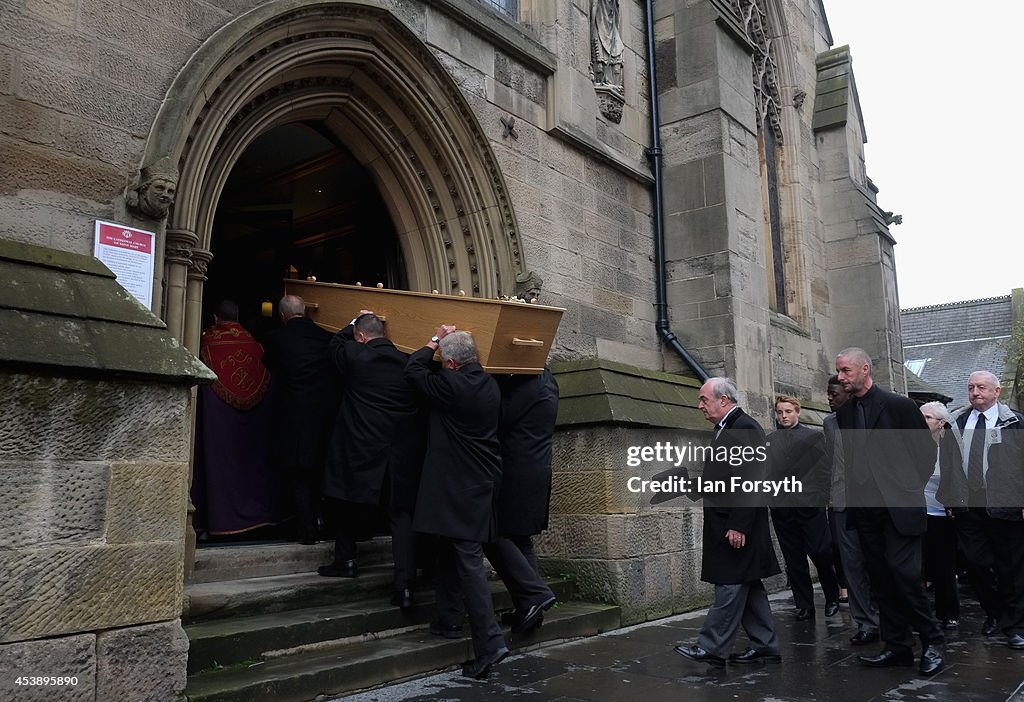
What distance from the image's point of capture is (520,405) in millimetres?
5473

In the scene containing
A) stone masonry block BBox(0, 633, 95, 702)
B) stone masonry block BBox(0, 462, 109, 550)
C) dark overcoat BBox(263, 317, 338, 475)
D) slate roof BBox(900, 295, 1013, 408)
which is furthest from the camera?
slate roof BBox(900, 295, 1013, 408)

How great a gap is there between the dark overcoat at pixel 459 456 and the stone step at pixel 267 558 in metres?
1.33

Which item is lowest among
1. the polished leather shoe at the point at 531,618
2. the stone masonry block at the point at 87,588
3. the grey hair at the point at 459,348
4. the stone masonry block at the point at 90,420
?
the polished leather shoe at the point at 531,618

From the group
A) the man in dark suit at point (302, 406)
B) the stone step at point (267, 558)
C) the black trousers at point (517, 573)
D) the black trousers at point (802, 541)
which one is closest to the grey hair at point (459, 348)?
the black trousers at point (517, 573)

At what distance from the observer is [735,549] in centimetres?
488

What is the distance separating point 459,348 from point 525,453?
888 mm

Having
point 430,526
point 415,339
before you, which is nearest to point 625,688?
point 430,526

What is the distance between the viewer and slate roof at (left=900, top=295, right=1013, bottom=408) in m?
36.2

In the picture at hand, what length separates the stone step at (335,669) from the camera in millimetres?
3855

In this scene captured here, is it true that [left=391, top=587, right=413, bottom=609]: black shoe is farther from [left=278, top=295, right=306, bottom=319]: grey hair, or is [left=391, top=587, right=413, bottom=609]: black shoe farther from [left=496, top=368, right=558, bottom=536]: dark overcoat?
[left=278, top=295, right=306, bottom=319]: grey hair

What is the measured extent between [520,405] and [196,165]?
7.98 ft

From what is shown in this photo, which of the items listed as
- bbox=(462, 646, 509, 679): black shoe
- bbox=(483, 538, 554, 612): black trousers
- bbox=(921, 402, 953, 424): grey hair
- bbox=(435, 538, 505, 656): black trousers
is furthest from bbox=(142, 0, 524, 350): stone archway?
bbox=(921, 402, 953, 424): grey hair

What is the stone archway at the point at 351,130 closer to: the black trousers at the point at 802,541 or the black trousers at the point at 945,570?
the black trousers at the point at 802,541

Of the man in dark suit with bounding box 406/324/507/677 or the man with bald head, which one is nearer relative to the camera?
the man in dark suit with bounding box 406/324/507/677
